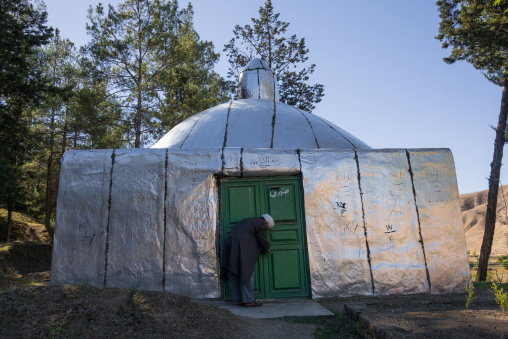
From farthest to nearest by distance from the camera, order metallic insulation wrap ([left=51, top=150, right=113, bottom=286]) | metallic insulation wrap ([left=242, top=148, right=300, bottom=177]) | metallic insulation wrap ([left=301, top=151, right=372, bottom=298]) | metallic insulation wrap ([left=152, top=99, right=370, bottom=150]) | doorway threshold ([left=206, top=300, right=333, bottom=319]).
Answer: metallic insulation wrap ([left=152, top=99, right=370, bottom=150]), metallic insulation wrap ([left=242, top=148, right=300, bottom=177]), metallic insulation wrap ([left=301, top=151, right=372, bottom=298]), metallic insulation wrap ([left=51, top=150, right=113, bottom=286]), doorway threshold ([left=206, top=300, right=333, bottom=319])

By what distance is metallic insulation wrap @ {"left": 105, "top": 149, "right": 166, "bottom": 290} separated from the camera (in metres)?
5.95

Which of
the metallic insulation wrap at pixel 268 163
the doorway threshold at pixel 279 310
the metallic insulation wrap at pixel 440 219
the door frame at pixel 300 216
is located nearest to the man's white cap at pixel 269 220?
the door frame at pixel 300 216

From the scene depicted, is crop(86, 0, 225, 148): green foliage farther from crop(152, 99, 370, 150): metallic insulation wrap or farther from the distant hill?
the distant hill

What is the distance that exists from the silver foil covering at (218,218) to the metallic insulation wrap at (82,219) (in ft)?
0.05

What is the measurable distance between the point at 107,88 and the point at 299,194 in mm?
15575

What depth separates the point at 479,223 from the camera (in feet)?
115

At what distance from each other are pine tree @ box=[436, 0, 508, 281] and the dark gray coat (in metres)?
9.98

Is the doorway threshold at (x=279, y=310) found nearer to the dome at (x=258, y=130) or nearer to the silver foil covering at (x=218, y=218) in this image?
the silver foil covering at (x=218, y=218)

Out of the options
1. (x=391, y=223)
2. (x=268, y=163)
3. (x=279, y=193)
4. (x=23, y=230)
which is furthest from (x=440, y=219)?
(x=23, y=230)

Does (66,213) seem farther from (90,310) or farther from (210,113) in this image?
(210,113)

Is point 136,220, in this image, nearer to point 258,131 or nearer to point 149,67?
point 258,131

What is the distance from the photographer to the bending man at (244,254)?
565cm

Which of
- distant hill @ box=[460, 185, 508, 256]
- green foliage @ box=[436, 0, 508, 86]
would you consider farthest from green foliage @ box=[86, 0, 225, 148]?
distant hill @ box=[460, 185, 508, 256]

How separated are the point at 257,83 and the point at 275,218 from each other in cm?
524
